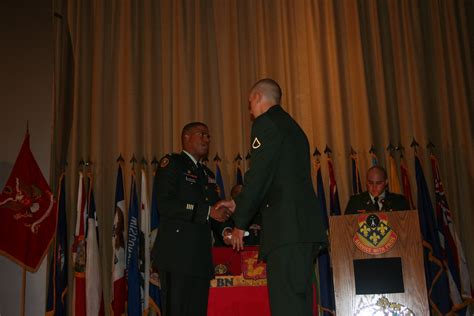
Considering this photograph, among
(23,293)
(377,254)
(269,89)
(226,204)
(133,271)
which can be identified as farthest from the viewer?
(133,271)

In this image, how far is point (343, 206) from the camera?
20.5 ft

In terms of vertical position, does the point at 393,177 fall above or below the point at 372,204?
above

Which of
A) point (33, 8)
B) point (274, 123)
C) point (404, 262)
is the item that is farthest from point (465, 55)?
point (33, 8)

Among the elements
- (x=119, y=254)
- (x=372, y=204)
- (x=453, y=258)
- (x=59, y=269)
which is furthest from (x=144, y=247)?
(x=453, y=258)

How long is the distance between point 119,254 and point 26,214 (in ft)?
3.43

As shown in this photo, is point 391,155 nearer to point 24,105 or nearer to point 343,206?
point 343,206

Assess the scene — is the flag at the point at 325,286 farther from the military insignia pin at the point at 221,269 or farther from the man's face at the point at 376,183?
the military insignia pin at the point at 221,269

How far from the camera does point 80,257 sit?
18.9 feet

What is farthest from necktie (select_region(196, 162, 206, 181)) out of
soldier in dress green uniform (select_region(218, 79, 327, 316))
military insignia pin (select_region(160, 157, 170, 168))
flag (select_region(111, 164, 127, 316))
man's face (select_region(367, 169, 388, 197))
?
flag (select_region(111, 164, 127, 316))

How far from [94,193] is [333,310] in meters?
2.92

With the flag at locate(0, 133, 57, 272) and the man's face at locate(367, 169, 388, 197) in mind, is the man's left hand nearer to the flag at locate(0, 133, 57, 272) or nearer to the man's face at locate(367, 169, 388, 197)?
the man's face at locate(367, 169, 388, 197)

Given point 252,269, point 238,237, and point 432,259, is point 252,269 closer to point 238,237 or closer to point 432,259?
point 238,237

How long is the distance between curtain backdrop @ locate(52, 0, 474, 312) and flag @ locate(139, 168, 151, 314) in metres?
0.42

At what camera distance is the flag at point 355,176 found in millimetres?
6129
